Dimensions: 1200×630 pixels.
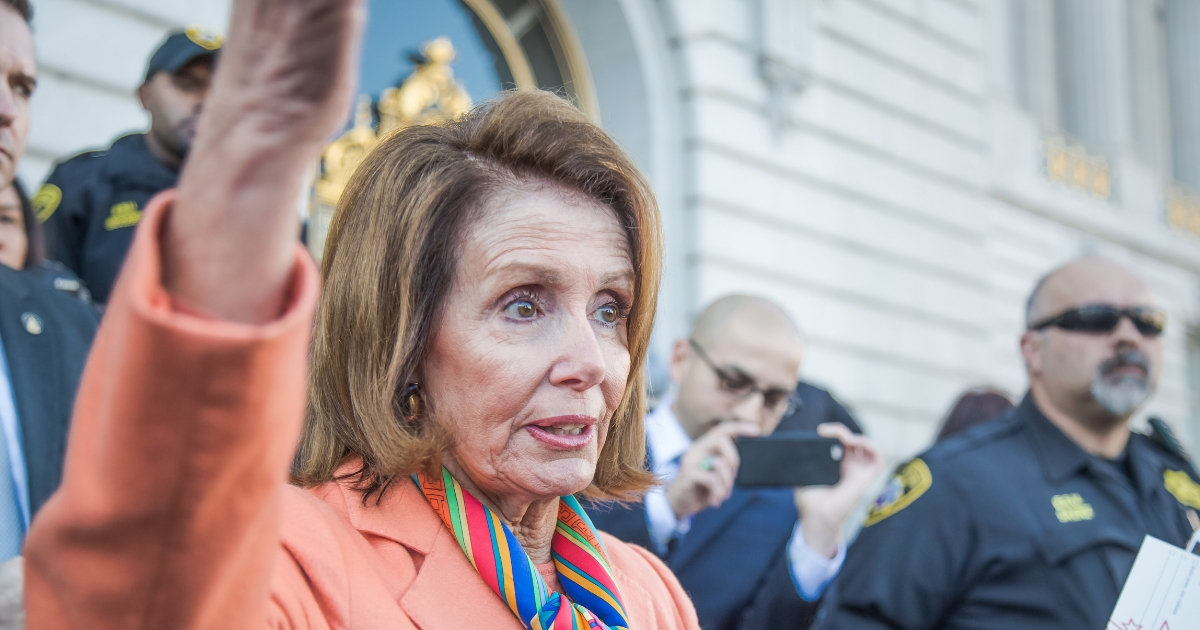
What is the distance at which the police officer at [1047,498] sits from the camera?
3072 millimetres

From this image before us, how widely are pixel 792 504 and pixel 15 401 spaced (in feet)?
8.31

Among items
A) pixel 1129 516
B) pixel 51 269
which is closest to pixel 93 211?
pixel 51 269

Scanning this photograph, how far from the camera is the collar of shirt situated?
142 inches

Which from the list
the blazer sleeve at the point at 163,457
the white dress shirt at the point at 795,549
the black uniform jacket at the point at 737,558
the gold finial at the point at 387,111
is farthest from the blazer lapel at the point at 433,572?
the gold finial at the point at 387,111

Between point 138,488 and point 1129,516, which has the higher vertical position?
point 138,488

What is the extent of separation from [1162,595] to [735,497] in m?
1.58

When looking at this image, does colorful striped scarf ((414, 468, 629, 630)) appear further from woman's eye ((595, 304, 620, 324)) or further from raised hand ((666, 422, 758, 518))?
raised hand ((666, 422, 758, 518))

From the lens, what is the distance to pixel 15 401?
6.91ft

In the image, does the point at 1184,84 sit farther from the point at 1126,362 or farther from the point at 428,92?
the point at 1126,362

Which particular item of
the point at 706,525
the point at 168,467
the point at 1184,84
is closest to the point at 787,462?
the point at 706,525

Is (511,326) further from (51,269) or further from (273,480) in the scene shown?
(51,269)

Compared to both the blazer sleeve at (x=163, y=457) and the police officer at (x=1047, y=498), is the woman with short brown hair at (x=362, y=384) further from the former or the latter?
the police officer at (x=1047, y=498)

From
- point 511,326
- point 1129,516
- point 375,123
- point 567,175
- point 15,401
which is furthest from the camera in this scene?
point 375,123

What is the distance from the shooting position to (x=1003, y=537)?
10.4 feet
